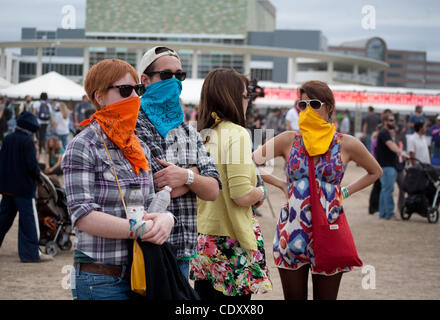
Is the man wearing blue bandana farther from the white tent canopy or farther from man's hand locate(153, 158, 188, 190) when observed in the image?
the white tent canopy

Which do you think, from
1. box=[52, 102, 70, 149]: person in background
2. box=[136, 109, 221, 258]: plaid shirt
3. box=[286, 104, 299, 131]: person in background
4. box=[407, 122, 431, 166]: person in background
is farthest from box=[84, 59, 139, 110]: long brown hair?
box=[52, 102, 70, 149]: person in background

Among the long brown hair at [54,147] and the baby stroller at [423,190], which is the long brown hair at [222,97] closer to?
A: the baby stroller at [423,190]

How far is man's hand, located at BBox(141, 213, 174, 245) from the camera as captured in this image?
260 cm

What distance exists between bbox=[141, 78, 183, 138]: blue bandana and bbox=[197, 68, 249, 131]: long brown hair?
63 centimetres

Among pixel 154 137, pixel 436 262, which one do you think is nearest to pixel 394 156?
pixel 436 262

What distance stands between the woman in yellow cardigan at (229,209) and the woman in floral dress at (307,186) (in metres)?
0.29

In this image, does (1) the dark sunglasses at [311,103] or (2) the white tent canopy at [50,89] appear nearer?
(1) the dark sunglasses at [311,103]

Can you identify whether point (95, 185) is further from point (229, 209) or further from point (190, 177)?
point (229, 209)

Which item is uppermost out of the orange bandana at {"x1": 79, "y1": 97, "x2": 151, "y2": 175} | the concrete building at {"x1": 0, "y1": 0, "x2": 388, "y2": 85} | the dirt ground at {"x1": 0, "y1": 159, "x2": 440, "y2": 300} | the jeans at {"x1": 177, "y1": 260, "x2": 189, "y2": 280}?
the concrete building at {"x1": 0, "y1": 0, "x2": 388, "y2": 85}

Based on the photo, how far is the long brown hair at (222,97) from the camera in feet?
12.6

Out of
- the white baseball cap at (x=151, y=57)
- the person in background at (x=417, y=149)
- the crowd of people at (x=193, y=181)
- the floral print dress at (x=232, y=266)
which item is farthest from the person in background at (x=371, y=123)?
the white baseball cap at (x=151, y=57)

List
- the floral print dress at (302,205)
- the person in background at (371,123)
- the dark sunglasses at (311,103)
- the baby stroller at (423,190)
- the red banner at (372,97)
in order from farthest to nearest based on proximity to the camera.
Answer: the red banner at (372,97) → the person in background at (371,123) → the baby stroller at (423,190) → the dark sunglasses at (311,103) → the floral print dress at (302,205)

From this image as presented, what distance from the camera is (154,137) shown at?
123 inches

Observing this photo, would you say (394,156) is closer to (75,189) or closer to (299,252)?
(299,252)
